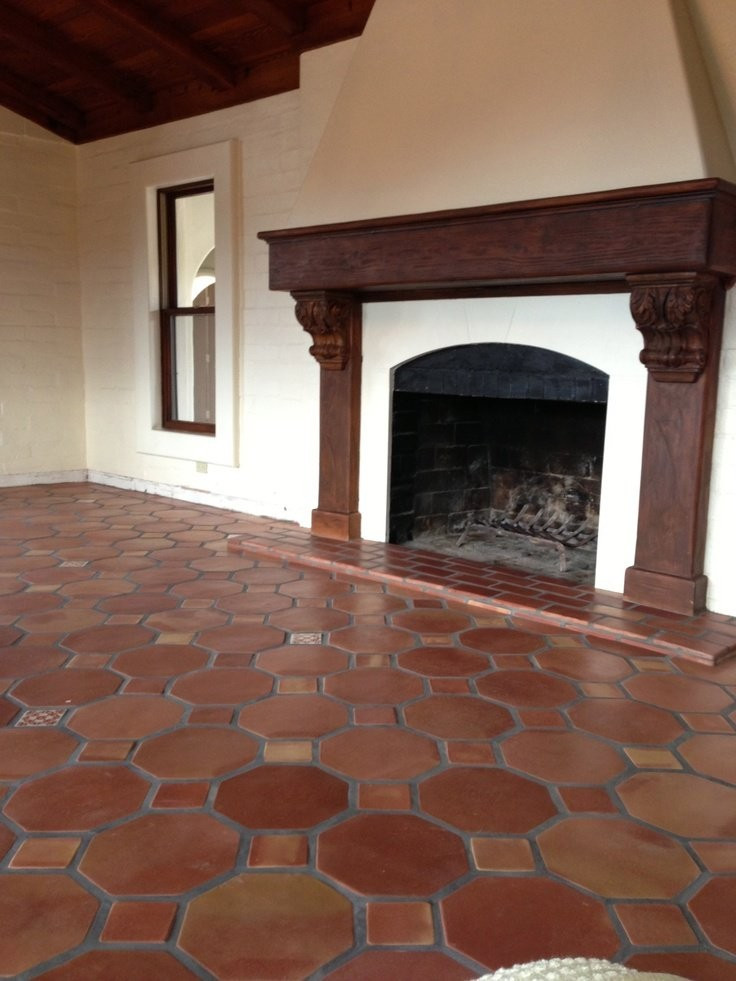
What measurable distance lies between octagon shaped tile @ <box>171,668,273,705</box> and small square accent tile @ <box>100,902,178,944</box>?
91cm

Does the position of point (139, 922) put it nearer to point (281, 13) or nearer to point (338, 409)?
point (338, 409)

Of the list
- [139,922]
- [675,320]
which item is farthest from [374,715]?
[675,320]

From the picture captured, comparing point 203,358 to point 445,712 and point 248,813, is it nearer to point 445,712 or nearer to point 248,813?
point 445,712

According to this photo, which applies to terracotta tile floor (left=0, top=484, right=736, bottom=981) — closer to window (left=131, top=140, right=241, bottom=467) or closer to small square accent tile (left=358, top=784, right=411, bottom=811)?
small square accent tile (left=358, top=784, right=411, bottom=811)

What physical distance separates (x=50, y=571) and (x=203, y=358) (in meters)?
2.32

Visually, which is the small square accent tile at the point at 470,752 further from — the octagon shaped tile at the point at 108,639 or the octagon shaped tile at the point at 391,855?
the octagon shaped tile at the point at 108,639

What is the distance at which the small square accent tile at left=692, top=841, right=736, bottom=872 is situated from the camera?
1707 millimetres

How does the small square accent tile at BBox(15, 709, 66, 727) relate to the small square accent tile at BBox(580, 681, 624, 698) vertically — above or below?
above

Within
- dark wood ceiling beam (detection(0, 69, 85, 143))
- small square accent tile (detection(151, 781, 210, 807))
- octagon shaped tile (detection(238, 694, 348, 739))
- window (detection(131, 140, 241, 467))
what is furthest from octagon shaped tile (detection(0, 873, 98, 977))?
dark wood ceiling beam (detection(0, 69, 85, 143))

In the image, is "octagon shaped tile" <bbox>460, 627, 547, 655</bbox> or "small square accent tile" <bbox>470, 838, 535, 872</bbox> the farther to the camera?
"octagon shaped tile" <bbox>460, 627, 547, 655</bbox>

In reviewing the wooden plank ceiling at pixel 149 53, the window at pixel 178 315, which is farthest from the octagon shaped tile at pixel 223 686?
the wooden plank ceiling at pixel 149 53

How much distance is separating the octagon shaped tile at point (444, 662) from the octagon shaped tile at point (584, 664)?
22 centimetres

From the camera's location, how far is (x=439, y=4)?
11.7 feet

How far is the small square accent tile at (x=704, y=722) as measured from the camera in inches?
92.4
